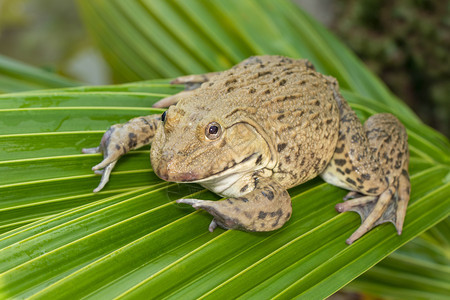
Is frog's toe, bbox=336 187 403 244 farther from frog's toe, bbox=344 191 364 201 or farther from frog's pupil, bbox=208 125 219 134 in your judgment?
frog's pupil, bbox=208 125 219 134

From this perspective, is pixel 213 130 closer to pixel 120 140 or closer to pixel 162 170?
pixel 162 170

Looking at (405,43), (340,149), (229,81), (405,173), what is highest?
(229,81)

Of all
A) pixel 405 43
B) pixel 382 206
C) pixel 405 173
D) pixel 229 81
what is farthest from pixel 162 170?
pixel 405 43

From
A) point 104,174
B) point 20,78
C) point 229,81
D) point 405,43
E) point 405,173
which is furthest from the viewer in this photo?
point 405,43

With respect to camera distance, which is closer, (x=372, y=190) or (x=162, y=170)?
(x=162, y=170)

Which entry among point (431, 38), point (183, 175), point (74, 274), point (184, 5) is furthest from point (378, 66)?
point (74, 274)

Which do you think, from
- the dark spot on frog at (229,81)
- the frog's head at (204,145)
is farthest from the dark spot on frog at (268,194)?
the dark spot on frog at (229,81)

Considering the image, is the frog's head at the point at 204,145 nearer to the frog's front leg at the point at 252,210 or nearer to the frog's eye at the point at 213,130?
the frog's eye at the point at 213,130
